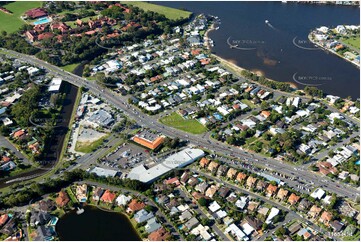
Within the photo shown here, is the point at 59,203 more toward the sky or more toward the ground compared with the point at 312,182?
more toward the ground

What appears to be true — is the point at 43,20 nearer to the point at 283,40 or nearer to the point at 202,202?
the point at 283,40

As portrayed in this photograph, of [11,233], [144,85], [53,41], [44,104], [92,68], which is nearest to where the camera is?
[11,233]

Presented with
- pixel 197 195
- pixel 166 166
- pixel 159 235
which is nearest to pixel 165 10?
pixel 166 166

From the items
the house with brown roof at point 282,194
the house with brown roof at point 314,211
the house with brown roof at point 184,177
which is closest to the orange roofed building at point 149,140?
the house with brown roof at point 184,177

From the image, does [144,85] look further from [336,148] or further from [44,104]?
[336,148]

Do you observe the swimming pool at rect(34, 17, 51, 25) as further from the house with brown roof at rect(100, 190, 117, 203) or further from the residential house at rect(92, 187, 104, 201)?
the house with brown roof at rect(100, 190, 117, 203)

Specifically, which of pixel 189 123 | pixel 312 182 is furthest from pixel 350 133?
pixel 189 123

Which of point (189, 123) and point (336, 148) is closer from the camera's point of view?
point (336, 148)
